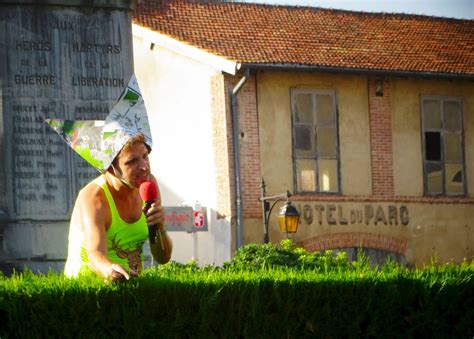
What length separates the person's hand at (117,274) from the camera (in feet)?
23.0

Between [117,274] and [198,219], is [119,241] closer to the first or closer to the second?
[117,274]

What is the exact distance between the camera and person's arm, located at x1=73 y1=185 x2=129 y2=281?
7291 mm

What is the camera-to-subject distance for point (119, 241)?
304 inches

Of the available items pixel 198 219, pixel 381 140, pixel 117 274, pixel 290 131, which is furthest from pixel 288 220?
pixel 117 274

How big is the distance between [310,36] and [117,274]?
84.6 ft

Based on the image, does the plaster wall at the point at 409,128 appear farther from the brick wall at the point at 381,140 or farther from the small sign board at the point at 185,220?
the small sign board at the point at 185,220

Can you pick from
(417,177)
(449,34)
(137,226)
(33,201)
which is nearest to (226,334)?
(137,226)

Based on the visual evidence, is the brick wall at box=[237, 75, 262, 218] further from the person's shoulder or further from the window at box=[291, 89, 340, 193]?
the person's shoulder

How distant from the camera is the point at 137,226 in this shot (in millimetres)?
7789

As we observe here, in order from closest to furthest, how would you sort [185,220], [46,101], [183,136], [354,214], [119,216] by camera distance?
[119,216] → [46,101] → [185,220] → [354,214] → [183,136]

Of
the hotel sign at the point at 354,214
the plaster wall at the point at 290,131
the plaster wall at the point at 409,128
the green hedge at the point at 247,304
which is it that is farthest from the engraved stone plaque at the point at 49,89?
the plaster wall at the point at 409,128

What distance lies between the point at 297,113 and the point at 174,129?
2909 mm

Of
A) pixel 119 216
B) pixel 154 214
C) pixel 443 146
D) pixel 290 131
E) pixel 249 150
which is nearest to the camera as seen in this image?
pixel 154 214

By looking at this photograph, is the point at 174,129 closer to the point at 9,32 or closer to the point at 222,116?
the point at 222,116
